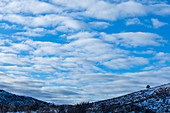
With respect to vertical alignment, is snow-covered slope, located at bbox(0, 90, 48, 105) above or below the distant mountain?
above

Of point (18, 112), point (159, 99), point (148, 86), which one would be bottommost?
point (18, 112)

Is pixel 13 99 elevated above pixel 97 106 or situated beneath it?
elevated above

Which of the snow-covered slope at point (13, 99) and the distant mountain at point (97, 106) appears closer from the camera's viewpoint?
the distant mountain at point (97, 106)

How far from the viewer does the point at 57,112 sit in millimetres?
19297

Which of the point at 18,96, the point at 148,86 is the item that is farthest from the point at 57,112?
the point at 148,86

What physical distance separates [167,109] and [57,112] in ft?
45.3

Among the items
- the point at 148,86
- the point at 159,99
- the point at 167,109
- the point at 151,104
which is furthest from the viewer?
the point at 148,86

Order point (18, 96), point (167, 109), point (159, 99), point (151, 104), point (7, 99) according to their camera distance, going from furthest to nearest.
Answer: point (18, 96), point (7, 99), point (159, 99), point (151, 104), point (167, 109)

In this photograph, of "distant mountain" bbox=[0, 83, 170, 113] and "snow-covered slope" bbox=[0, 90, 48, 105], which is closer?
"distant mountain" bbox=[0, 83, 170, 113]

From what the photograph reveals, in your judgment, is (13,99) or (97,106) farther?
(13,99)

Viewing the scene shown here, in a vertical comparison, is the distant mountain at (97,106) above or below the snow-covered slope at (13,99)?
below

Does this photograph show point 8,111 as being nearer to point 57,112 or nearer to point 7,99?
point 57,112

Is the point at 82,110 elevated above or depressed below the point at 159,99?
below

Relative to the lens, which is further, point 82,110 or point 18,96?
point 18,96
